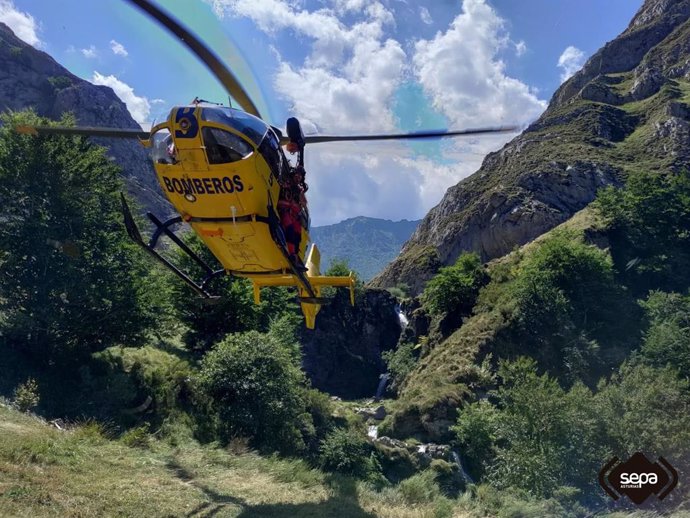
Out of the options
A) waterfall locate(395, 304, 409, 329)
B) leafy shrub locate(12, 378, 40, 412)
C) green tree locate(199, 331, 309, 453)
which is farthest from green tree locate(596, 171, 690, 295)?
leafy shrub locate(12, 378, 40, 412)

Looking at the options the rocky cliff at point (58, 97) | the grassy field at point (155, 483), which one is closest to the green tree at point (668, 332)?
the grassy field at point (155, 483)

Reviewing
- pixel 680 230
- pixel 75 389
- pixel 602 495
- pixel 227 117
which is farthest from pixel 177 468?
pixel 680 230

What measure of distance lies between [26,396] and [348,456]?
10.3 meters

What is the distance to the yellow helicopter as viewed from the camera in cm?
673

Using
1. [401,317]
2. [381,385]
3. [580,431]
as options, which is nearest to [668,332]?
[580,431]

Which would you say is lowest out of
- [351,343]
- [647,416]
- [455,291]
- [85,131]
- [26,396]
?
[647,416]

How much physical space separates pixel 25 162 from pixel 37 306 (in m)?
5.17

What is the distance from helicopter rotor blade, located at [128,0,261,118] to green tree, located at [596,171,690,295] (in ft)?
114

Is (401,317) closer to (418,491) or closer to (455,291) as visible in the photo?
(455,291)

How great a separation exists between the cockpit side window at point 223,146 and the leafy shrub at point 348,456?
39.7ft

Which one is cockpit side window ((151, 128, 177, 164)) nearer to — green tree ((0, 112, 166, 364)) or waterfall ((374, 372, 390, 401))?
green tree ((0, 112, 166, 364))

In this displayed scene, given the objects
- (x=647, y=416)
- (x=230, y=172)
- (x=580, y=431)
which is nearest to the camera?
(x=230, y=172)

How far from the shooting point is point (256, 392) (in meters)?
16.2

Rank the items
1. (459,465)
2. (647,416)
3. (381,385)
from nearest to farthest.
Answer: (647,416), (459,465), (381,385)
